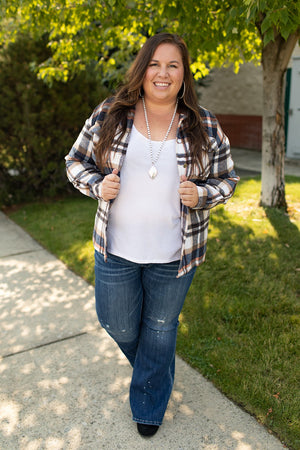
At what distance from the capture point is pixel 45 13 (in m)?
5.15

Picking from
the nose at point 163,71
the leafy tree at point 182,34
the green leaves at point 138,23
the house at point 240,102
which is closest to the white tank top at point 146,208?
the nose at point 163,71

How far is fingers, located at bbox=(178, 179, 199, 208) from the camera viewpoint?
81.5 inches

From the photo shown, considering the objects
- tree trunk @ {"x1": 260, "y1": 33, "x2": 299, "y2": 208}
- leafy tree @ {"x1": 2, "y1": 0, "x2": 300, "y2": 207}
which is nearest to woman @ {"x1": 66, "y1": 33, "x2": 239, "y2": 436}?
leafy tree @ {"x1": 2, "y1": 0, "x2": 300, "y2": 207}

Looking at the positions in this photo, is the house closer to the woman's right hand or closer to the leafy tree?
the leafy tree

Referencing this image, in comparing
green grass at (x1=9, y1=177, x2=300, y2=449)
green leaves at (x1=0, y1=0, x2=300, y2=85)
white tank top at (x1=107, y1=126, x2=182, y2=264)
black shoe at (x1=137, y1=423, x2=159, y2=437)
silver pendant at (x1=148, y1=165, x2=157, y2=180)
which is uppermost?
green leaves at (x1=0, y1=0, x2=300, y2=85)

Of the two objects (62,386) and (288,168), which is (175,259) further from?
(288,168)

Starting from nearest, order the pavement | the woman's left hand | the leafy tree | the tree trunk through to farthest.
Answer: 1. the woman's left hand
2. the pavement
3. the leafy tree
4. the tree trunk

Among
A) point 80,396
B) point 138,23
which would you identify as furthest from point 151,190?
point 138,23

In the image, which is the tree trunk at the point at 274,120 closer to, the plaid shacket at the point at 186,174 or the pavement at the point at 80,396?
the pavement at the point at 80,396

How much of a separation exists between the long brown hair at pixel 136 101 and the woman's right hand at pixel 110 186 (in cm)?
16

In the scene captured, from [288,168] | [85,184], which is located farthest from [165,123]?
[288,168]

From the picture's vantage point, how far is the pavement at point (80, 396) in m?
A: 2.38

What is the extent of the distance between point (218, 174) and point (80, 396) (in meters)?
1.52

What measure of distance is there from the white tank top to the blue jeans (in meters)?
0.07
